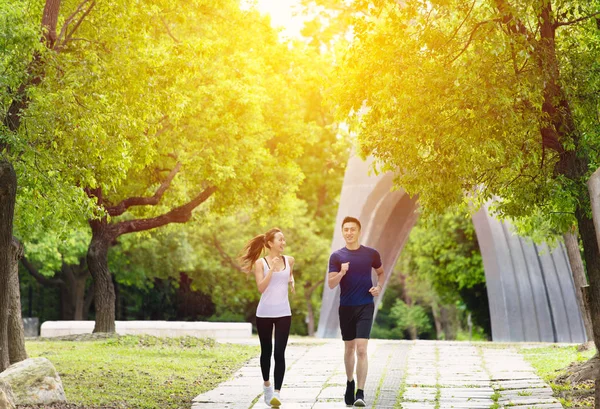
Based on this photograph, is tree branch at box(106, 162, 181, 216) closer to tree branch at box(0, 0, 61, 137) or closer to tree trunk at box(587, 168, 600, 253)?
tree branch at box(0, 0, 61, 137)

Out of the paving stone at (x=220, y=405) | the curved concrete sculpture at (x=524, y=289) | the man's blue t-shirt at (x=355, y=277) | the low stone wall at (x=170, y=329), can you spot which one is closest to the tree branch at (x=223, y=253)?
the low stone wall at (x=170, y=329)

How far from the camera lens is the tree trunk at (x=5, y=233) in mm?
9750

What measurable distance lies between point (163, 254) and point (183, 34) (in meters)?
14.7

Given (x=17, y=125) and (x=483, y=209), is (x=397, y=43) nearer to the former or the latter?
(x=17, y=125)

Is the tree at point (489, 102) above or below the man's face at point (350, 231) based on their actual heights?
above

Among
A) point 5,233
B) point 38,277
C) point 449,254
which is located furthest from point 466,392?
point 38,277

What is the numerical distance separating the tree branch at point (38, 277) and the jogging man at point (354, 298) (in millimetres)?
26431

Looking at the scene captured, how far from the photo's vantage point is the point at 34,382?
9336 millimetres

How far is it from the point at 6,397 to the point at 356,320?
354cm

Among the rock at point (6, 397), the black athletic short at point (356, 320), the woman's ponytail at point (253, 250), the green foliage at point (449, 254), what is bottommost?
the rock at point (6, 397)

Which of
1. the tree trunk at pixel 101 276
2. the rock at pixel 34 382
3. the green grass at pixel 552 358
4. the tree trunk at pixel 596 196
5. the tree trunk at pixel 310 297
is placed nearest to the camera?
the tree trunk at pixel 596 196

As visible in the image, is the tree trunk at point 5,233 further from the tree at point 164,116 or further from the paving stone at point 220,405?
the paving stone at point 220,405

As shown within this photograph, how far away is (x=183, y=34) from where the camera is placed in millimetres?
21188

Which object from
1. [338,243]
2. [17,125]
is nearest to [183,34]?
[338,243]
